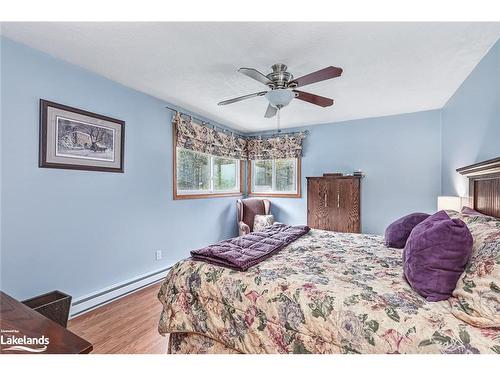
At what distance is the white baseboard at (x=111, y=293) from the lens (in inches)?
89.7

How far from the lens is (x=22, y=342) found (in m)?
0.89

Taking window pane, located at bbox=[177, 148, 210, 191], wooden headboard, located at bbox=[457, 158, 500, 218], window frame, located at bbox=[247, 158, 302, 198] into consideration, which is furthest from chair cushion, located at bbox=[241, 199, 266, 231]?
wooden headboard, located at bbox=[457, 158, 500, 218]

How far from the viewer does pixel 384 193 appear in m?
3.75

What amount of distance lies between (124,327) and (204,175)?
7.91 ft

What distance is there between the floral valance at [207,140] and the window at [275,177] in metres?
0.41

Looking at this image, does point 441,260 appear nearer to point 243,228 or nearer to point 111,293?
point 111,293

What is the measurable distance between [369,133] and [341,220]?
1.46 metres

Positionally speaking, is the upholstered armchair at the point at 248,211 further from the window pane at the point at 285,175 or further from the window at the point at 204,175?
the window pane at the point at 285,175

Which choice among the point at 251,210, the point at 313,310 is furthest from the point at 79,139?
the point at 251,210

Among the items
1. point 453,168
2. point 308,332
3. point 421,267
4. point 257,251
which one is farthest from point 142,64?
point 453,168

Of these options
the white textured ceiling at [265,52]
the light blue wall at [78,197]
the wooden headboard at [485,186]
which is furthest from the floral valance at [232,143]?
the wooden headboard at [485,186]

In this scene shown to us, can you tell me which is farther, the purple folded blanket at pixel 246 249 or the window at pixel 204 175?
the window at pixel 204 175

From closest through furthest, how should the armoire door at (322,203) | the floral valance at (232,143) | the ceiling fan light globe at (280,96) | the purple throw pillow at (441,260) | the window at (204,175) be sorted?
the purple throw pillow at (441,260) → the ceiling fan light globe at (280,96) → the floral valance at (232,143) → the window at (204,175) → the armoire door at (322,203)

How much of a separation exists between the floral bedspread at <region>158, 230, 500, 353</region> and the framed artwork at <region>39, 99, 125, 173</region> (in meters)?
1.49
